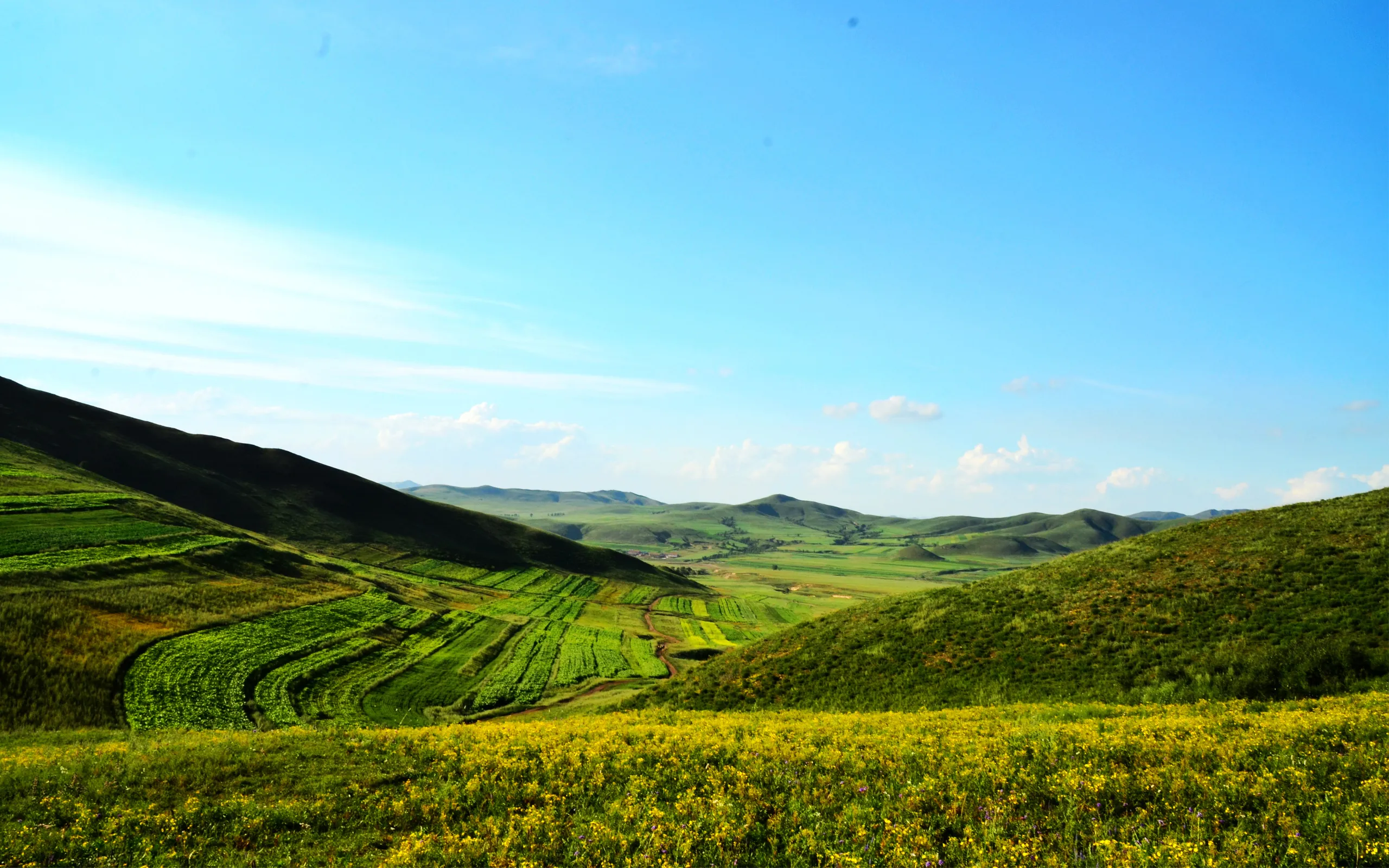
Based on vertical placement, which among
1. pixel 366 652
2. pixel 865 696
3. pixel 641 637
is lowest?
pixel 641 637

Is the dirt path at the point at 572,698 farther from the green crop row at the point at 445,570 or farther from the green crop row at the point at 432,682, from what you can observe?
the green crop row at the point at 445,570

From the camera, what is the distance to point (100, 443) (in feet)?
457

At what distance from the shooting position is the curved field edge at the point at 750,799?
34.6ft

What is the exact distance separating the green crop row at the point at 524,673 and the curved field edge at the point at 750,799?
1692 inches

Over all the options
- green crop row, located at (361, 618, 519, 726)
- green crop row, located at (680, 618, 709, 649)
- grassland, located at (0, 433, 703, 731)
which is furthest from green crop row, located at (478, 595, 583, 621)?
green crop row, located at (361, 618, 519, 726)

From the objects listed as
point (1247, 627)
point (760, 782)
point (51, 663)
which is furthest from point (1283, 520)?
point (51, 663)

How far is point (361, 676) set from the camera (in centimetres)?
5825

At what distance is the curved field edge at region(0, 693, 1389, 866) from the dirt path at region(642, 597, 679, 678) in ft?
155

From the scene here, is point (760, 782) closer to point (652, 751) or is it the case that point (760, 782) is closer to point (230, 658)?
point (652, 751)

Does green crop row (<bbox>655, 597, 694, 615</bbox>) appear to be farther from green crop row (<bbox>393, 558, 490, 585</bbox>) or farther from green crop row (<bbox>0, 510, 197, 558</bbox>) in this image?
green crop row (<bbox>0, 510, 197, 558</bbox>)

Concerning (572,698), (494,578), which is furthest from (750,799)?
(494,578)

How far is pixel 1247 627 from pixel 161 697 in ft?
226

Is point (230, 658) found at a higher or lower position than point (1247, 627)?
lower

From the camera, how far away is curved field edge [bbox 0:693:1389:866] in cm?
1055
